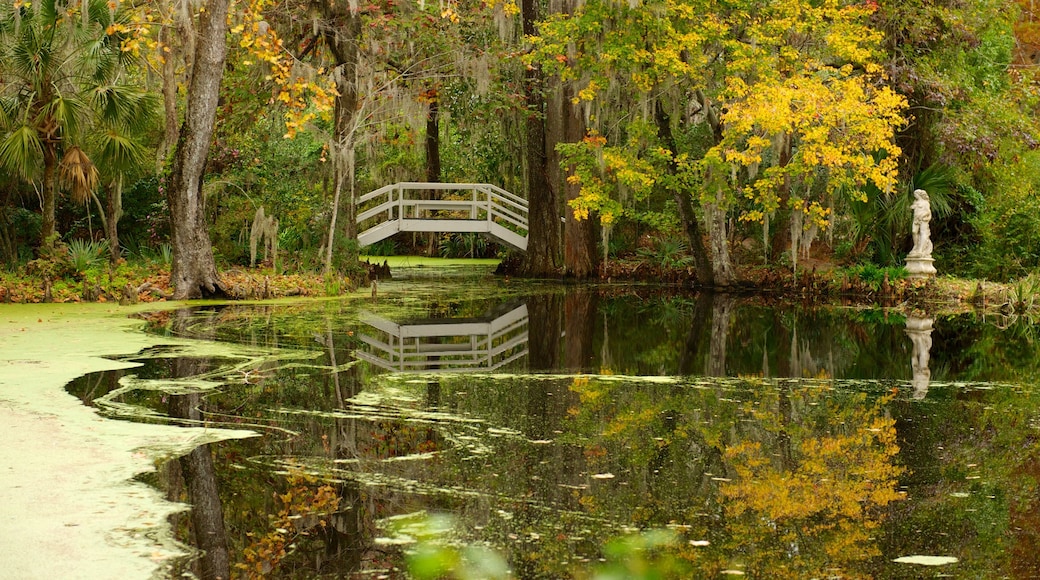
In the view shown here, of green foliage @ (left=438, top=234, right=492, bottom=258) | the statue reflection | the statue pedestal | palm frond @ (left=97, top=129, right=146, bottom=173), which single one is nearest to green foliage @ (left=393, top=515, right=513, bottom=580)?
the statue reflection

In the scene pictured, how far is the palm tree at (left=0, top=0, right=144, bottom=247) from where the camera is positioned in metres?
16.4

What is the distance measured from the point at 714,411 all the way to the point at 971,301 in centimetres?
1162

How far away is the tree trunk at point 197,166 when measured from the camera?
16.2 metres

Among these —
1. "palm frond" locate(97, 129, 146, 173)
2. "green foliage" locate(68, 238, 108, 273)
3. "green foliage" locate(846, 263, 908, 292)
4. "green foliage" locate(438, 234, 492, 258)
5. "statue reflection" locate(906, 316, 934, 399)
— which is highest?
"palm frond" locate(97, 129, 146, 173)

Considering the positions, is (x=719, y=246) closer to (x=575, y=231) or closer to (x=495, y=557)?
(x=575, y=231)

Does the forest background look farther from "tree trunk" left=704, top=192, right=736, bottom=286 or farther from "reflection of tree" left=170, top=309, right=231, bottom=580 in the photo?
"reflection of tree" left=170, top=309, right=231, bottom=580

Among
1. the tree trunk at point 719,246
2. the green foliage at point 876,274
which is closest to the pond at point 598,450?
the green foliage at point 876,274

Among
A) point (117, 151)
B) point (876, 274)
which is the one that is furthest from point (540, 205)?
point (117, 151)

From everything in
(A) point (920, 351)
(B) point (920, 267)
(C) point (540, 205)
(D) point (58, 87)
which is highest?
(D) point (58, 87)

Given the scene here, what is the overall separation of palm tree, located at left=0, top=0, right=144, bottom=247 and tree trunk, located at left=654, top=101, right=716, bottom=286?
29.4ft

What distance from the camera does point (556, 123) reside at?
24.1 meters

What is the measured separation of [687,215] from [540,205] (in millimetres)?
4304

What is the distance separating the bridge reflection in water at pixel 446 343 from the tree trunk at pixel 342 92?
15.2 ft

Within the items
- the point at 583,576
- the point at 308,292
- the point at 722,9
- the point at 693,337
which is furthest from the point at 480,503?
the point at 722,9
